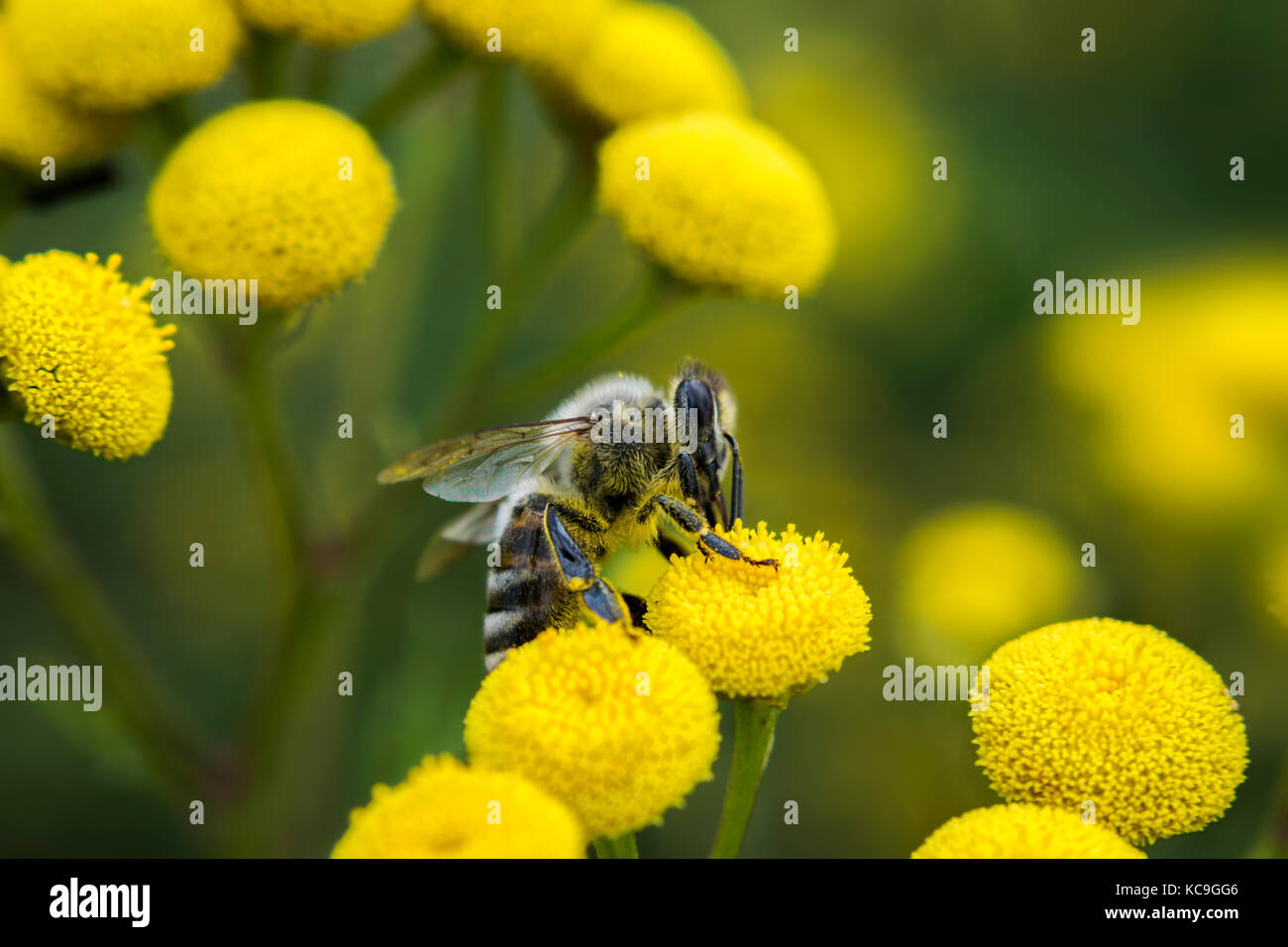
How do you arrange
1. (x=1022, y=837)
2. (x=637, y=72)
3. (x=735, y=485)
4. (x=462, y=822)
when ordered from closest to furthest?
1. (x=462, y=822)
2. (x=1022, y=837)
3. (x=735, y=485)
4. (x=637, y=72)

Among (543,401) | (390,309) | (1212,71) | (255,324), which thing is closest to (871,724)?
(543,401)

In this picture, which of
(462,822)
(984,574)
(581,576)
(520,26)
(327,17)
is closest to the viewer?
(462,822)

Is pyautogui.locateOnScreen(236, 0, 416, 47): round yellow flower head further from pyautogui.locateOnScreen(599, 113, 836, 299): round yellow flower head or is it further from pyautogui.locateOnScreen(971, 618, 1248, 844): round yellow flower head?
pyautogui.locateOnScreen(971, 618, 1248, 844): round yellow flower head

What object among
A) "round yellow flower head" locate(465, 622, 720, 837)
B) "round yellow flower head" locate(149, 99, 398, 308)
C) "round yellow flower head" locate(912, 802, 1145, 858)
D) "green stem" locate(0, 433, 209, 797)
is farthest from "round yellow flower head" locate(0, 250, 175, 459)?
"round yellow flower head" locate(912, 802, 1145, 858)

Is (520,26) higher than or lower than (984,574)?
higher

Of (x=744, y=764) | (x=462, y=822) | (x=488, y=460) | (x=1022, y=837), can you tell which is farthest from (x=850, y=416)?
(x=462, y=822)

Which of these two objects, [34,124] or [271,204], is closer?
[271,204]

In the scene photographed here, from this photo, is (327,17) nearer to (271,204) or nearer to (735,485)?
(271,204)
